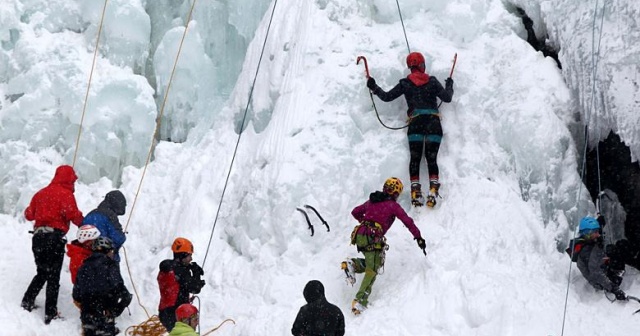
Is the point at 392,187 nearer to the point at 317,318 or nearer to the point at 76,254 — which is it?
the point at 317,318

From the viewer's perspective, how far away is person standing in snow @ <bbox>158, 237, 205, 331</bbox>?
603cm

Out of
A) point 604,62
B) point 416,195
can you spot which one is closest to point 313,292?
point 416,195

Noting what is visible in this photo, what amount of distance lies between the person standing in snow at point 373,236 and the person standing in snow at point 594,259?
1.54 meters

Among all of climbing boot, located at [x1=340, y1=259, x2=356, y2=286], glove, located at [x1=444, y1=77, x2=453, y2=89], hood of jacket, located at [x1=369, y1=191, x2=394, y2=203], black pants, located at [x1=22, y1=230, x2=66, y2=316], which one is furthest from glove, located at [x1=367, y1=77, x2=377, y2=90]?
black pants, located at [x1=22, y1=230, x2=66, y2=316]

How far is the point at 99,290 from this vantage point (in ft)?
19.1

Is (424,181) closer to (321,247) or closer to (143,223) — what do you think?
(321,247)

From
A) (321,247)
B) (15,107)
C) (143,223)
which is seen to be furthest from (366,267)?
(15,107)

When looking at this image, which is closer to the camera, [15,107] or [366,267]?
[366,267]

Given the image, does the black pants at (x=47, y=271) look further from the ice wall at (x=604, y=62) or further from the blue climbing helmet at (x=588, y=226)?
the ice wall at (x=604, y=62)

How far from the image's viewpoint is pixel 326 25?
858 centimetres

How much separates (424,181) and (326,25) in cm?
275

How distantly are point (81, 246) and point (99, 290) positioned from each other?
802 mm

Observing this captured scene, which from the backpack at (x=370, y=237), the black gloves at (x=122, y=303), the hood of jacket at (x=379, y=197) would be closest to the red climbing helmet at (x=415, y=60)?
the hood of jacket at (x=379, y=197)

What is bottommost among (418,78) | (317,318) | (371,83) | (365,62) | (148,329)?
(148,329)
